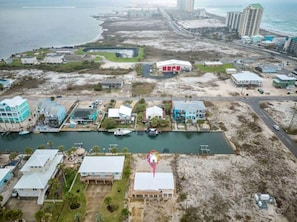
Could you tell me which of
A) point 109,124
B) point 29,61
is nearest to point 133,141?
point 109,124

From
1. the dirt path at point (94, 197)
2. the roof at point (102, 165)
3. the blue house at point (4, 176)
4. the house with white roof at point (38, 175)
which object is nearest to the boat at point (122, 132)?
the roof at point (102, 165)

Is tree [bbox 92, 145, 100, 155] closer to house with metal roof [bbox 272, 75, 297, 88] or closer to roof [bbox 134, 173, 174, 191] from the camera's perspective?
roof [bbox 134, 173, 174, 191]

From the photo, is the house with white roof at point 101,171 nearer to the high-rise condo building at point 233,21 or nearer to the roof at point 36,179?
the roof at point 36,179

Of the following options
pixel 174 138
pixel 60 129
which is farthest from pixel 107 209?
pixel 60 129

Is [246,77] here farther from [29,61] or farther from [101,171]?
[29,61]

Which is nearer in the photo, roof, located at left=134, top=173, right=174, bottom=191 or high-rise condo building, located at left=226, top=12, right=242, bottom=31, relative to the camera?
roof, located at left=134, top=173, right=174, bottom=191

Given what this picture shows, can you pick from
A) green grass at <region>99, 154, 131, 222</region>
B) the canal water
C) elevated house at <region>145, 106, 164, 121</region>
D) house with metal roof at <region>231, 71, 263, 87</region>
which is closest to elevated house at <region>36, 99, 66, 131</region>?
the canal water
